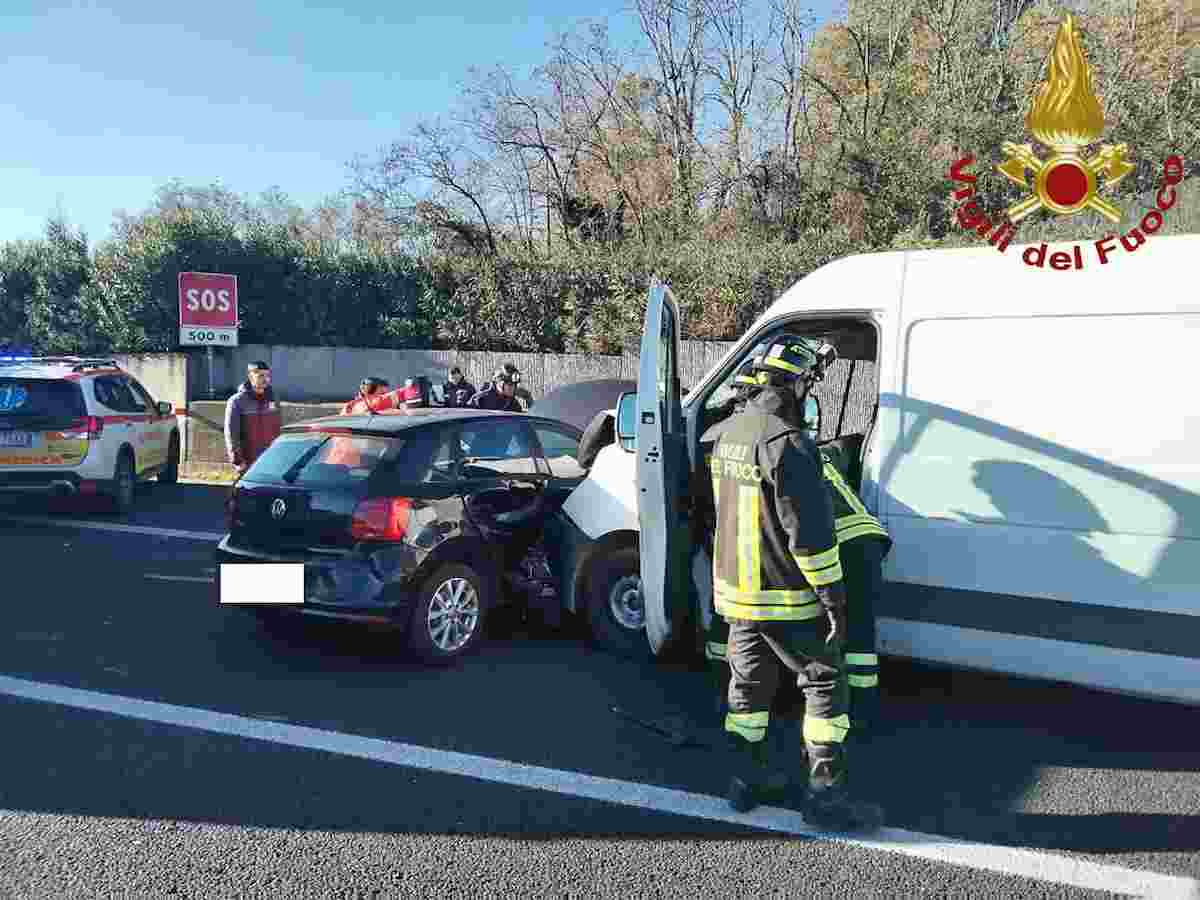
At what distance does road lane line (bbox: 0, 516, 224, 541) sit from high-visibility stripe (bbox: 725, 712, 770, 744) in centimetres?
683

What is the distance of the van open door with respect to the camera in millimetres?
4578

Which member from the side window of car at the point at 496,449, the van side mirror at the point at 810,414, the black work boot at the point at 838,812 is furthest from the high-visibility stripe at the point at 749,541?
the side window of car at the point at 496,449

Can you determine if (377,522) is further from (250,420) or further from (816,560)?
(250,420)

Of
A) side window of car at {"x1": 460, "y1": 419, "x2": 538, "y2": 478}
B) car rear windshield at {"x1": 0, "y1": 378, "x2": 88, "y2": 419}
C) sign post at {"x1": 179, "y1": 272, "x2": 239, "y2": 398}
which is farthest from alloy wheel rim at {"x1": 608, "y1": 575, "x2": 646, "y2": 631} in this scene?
sign post at {"x1": 179, "y1": 272, "x2": 239, "y2": 398}

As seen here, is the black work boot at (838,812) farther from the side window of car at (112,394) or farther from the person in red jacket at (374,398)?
the side window of car at (112,394)

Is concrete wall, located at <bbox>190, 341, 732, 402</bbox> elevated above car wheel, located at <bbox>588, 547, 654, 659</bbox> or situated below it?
above

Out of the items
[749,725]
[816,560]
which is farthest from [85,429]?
[816,560]

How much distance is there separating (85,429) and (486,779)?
7611mm

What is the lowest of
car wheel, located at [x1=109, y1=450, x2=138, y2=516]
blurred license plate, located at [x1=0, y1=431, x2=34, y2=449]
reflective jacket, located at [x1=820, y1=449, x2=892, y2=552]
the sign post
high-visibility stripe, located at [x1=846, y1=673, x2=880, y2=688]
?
high-visibility stripe, located at [x1=846, y1=673, x2=880, y2=688]

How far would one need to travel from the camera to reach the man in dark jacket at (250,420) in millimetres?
9523

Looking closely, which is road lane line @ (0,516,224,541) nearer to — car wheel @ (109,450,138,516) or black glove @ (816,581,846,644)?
car wheel @ (109,450,138,516)

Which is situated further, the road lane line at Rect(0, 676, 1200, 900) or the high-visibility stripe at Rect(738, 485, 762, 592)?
the high-visibility stripe at Rect(738, 485, 762, 592)

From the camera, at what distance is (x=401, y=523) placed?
18.0ft

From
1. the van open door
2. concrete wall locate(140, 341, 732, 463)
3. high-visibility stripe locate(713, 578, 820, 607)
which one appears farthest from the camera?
concrete wall locate(140, 341, 732, 463)
